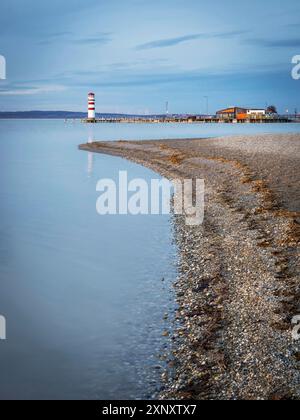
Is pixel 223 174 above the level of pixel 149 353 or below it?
above

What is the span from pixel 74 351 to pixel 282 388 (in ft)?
8.02

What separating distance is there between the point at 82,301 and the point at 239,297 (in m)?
2.36

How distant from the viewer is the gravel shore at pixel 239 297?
5168mm

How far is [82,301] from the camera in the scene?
790 centimetres

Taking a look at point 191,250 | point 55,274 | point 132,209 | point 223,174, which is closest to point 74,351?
point 55,274

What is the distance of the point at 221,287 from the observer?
7.74 metres

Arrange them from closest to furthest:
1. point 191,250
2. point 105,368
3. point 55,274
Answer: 1. point 105,368
2. point 55,274
3. point 191,250

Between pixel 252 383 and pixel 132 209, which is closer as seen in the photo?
pixel 252 383

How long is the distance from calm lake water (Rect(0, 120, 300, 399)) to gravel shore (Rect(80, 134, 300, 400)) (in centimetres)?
36

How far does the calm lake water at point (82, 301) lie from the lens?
18.0 feet

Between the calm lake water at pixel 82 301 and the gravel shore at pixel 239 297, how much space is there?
36cm

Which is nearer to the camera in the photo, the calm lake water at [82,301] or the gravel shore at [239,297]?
the gravel shore at [239,297]

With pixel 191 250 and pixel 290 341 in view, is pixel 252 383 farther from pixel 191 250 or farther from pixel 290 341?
pixel 191 250
